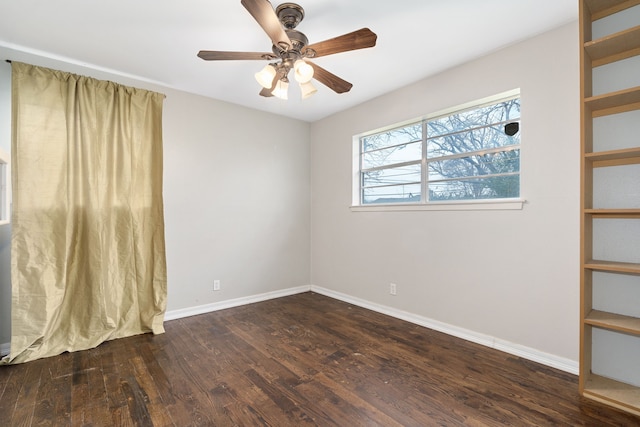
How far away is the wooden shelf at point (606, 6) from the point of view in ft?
6.18

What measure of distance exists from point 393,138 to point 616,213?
227cm

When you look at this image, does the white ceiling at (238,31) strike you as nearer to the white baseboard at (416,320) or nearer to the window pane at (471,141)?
the window pane at (471,141)

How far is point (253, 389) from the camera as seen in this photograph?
200 cm

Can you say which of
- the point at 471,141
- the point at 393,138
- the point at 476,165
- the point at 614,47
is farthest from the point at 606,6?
the point at 393,138

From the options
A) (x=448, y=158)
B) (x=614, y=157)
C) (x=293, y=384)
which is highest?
(x=448, y=158)

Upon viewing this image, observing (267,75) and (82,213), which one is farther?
(82,213)

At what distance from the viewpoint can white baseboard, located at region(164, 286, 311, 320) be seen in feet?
11.0

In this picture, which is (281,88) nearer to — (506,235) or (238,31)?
(238,31)

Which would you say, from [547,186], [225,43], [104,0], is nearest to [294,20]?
[225,43]

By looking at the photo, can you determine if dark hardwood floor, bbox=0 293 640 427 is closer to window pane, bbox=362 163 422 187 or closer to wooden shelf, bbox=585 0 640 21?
window pane, bbox=362 163 422 187

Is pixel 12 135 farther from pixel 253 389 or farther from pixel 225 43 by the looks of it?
pixel 253 389

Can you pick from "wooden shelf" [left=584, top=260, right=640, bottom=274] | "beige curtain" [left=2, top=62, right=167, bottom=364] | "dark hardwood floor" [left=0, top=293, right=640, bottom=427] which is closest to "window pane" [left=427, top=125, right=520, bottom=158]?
"wooden shelf" [left=584, top=260, right=640, bottom=274]

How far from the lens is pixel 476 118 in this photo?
2.85m

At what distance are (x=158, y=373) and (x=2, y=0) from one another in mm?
2778
